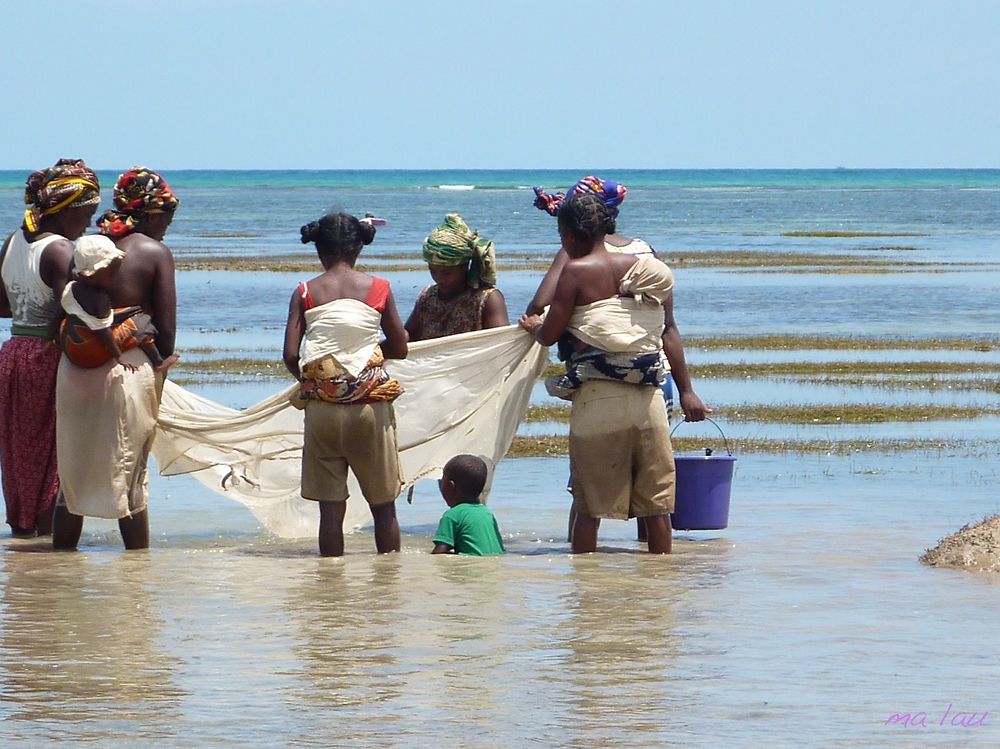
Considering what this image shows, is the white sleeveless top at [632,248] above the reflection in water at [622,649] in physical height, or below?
above

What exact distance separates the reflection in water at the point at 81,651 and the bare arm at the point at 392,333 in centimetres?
138

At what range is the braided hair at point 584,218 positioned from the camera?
7.06 meters

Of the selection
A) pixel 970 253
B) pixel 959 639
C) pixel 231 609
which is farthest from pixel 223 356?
pixel 970 253

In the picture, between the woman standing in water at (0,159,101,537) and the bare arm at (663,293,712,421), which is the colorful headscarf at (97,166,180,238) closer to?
the woman standing in water at (0,159,101,537)

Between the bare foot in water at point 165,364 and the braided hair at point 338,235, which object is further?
the bare foot in water at point 165,364

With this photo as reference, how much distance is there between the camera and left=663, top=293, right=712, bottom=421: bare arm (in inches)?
290

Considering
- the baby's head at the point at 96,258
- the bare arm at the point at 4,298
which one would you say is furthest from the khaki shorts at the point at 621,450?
the bare arm at the point at 4,298

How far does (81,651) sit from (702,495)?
321cm

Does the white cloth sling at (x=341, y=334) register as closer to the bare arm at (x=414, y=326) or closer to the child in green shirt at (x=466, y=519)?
the child in green shirt at (x=466, y=519)

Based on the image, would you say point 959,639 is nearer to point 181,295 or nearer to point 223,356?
point 223,356

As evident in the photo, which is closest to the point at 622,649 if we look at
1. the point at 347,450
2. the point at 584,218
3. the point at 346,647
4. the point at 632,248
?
the point at 346,647

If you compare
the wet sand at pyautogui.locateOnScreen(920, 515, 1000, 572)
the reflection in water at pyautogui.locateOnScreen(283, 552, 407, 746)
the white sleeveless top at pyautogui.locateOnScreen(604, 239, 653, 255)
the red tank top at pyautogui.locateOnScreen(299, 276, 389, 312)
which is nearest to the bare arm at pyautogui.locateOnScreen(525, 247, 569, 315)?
the white sleeveless top at pyautogui.locateOnScreen(604, 239, 653, 255)

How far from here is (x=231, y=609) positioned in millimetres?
6535

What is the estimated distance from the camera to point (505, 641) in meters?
5.97
